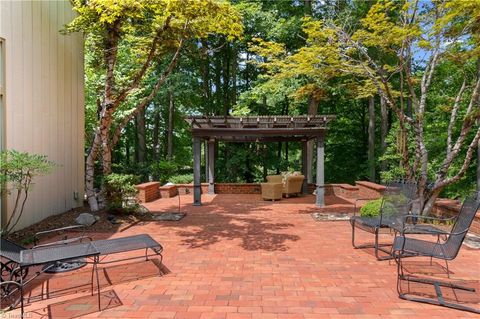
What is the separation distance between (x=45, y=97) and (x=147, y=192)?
4.82m

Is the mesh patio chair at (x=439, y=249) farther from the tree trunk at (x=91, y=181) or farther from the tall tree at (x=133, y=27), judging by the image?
the tree trunk at (x=91, y=181)

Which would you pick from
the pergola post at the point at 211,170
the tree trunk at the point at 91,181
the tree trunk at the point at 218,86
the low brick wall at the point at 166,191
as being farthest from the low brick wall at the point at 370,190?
the tree trunk at the point at 218,86

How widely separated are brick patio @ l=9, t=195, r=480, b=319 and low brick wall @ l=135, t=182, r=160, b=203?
447cm

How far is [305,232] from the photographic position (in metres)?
6.63

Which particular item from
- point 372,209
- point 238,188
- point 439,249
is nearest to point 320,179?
point 372,209

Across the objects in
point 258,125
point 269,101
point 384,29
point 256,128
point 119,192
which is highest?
point 384,29

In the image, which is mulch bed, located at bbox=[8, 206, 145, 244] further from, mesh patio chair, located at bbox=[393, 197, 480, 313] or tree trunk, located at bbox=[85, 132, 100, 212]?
mesh patio chair, located at bbox=[393, 197, 480, 313]

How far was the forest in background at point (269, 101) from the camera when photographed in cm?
1332

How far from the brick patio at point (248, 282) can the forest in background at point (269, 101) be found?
5841 millimetres

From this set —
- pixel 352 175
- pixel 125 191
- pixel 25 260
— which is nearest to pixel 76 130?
pixel 125 191

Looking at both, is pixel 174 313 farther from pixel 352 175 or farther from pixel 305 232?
pixel 352 175

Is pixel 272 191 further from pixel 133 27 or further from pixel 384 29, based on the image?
pixel 133 27

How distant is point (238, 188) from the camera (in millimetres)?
14188

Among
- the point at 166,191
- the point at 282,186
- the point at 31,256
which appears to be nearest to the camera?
the point at 31,256
